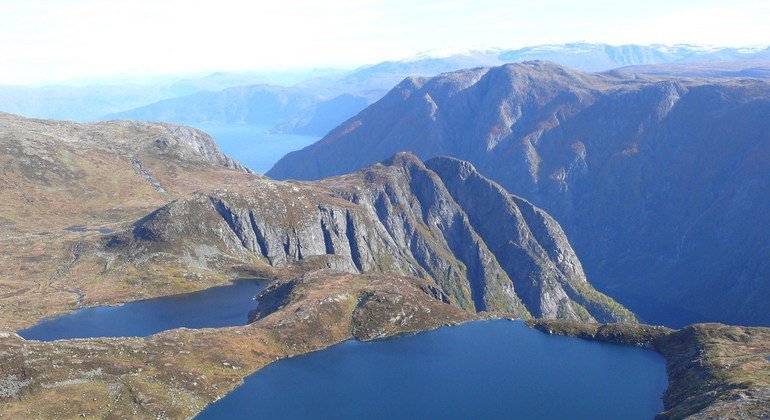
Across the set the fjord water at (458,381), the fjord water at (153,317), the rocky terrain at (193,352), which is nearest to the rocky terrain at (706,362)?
the fjord water at (458,381)

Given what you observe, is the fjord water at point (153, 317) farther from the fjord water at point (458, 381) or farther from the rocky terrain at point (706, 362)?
the rocky terrain at point (706, 362)

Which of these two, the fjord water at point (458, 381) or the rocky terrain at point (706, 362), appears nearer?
the rocky terrain at point (706, 362)

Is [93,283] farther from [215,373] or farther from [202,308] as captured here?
[215,373]

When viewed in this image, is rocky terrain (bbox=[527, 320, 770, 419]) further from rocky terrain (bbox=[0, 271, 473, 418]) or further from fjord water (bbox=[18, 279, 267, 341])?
fjord water (bbox=[18, 279, 267, 341])

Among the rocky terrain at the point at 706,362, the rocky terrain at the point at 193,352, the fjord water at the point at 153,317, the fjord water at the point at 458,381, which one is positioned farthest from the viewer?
the fjord water at the point at 153,317

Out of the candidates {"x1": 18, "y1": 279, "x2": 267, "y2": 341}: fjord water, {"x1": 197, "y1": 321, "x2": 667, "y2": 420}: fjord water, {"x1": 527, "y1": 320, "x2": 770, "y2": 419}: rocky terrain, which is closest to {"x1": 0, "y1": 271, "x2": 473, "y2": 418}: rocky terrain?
{"x1": 197, "y1": 321, "x2": 667, "y2": 420}: fjord water

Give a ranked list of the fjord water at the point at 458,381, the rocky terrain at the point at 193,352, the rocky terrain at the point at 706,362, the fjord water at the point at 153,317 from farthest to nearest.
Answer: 1. the fjord water at the point at 153,317
2. the fjord water at the point at 458,381
3. the rocky terrain at the point at 193,352
4. the rocky terrain at the point at 706,362

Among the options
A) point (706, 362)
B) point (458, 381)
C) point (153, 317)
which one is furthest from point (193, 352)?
point (706, 362)
